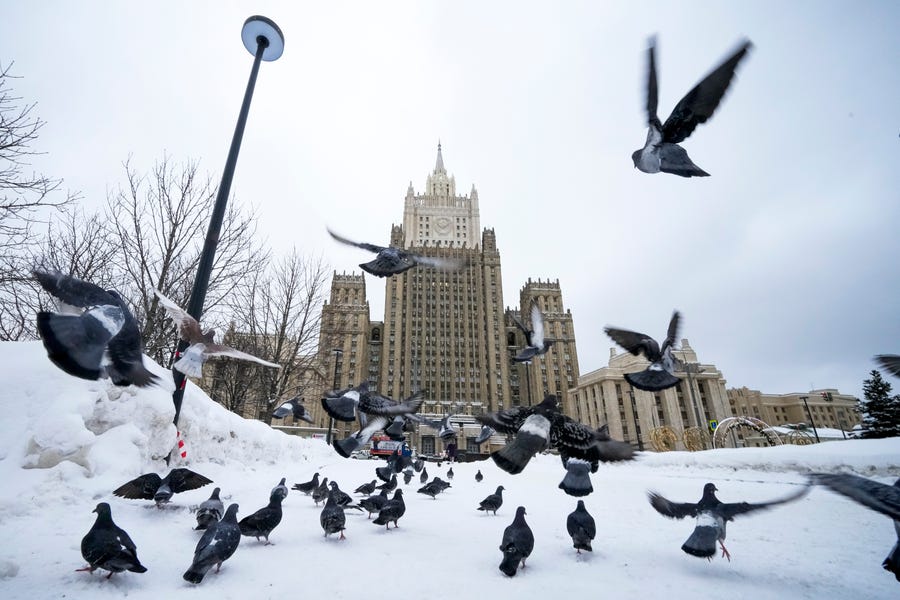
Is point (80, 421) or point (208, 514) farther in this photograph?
point (80, 421)

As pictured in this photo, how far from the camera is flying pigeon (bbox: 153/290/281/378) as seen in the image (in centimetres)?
432

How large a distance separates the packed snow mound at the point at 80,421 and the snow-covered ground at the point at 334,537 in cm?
2

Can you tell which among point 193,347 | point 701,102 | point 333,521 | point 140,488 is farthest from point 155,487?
point 701,102

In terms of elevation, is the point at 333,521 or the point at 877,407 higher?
the point at 877,407

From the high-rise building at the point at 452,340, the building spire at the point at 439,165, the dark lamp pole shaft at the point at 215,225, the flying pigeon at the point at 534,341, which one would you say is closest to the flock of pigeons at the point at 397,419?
the flying pigeon at the point at 534,341

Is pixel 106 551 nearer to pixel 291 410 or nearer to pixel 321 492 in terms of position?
pixel 291 410

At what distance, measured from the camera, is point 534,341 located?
22.9ft

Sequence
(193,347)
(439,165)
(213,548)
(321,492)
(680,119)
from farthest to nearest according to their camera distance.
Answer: (439,165), (321,492), (193,347), (680,119), (213,548)

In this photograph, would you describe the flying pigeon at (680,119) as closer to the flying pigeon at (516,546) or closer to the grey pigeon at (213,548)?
the flying pigeon at (516,546)

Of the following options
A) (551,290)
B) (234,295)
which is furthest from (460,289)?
(234,295)

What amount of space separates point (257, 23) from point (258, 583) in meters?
9.39

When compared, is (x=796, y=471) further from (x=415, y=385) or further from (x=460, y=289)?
(x=460, y=289)

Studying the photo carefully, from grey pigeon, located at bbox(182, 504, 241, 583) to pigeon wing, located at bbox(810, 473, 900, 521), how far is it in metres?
4.96

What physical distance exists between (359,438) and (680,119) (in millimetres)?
5559
